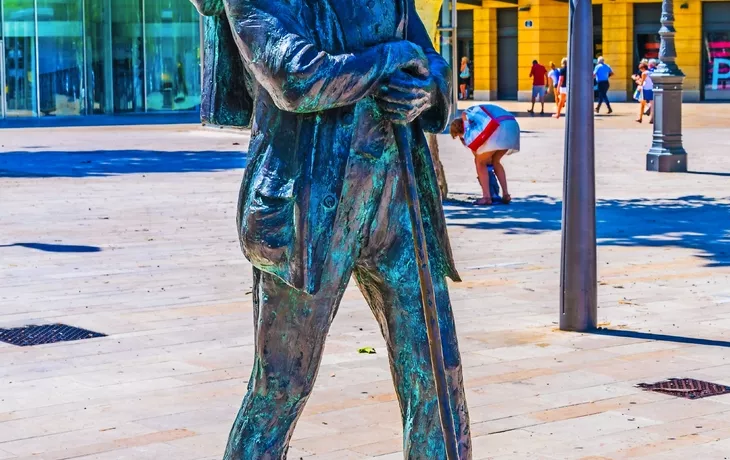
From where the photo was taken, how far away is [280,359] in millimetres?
3613

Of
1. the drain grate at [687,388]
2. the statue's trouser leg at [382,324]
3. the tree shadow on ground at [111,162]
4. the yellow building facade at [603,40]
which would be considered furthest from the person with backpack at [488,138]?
the yellow building facade at [603,40]

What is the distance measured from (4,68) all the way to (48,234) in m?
28.1

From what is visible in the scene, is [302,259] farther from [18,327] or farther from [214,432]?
[18,327]

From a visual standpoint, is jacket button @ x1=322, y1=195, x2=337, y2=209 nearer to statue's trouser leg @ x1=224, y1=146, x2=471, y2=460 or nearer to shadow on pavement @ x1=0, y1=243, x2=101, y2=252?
statue's trouser leg @ x1=224, y1=146, x2=471, y2=460

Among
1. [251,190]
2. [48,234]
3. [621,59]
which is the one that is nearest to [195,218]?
[48,234]

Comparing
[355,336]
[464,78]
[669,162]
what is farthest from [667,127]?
[464,78]

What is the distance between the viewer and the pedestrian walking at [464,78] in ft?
160

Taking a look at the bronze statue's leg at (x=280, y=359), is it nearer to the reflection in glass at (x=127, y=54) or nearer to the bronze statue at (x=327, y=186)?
the bronze statue at (x=327, y=186)

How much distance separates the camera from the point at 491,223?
1412 cm

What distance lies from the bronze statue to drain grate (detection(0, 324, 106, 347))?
465cm

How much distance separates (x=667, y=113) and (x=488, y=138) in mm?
5964

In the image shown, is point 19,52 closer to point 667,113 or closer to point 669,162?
point 667,113

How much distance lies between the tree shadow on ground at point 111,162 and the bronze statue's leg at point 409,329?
1709 centimetres

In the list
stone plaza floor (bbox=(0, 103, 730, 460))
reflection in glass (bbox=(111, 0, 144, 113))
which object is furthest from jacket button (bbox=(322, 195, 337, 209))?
reflection in glass (bbox=(111, 0, 144, 113))
